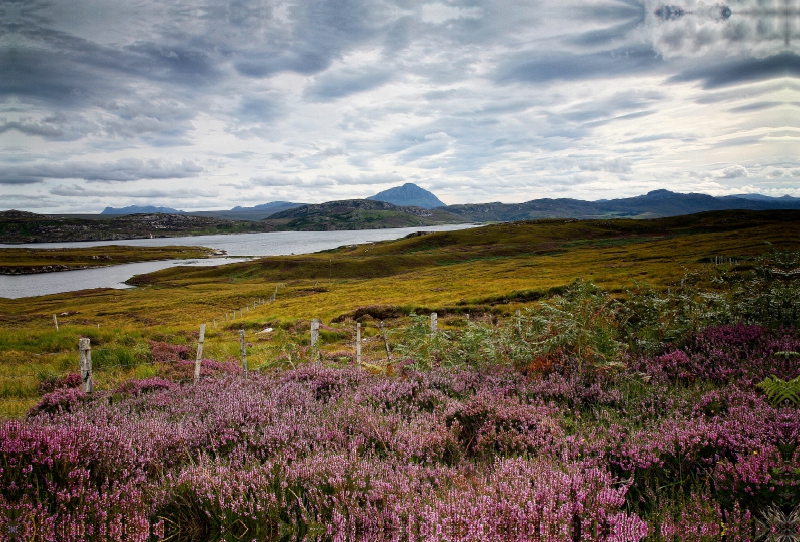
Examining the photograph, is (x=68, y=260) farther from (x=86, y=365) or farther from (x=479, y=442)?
(x=479, y=442)

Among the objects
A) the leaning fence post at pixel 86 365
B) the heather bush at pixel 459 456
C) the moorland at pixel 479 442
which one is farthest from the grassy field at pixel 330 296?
the heather bush at pixel 459 456

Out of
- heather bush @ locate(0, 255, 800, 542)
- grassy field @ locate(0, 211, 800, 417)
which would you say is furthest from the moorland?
grassy field @ locate(0, 211, 800, 417)

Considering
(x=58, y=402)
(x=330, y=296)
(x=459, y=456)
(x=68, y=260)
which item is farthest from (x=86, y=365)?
(x=68, y=260)

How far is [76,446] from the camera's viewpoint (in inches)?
146

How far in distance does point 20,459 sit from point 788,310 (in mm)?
10614

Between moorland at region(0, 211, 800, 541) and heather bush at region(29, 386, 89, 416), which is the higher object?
moorland at region(0, 211, 800, 541)

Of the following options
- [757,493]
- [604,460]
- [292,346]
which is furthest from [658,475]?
[292,346]

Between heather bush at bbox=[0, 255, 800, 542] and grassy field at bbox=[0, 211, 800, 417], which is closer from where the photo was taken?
heather bush at bbox=[0, 255, 800, 542]

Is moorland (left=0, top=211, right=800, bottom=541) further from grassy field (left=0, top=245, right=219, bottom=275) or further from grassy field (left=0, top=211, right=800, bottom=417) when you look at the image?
grassy field (left=0, top=245, right=219, bottom=275)

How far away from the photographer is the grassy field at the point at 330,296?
16.5 m

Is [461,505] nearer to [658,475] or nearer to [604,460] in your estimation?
[604,460]

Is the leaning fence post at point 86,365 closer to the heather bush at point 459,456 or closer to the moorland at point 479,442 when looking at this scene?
the moorland at point 479,442

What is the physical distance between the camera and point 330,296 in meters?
55.9

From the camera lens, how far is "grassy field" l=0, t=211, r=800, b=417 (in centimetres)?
1653
